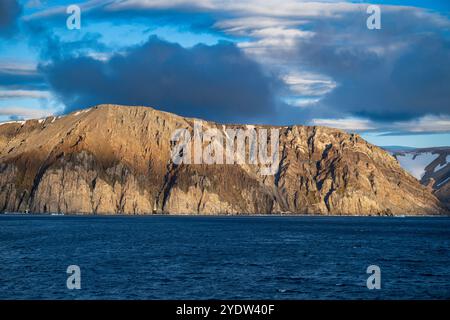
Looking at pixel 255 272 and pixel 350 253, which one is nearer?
pixel 255 272

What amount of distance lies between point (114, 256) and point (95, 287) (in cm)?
2881

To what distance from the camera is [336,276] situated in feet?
220

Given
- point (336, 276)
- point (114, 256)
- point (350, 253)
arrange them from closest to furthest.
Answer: point (336, 276) → point (114, 256) → point (350, 253)

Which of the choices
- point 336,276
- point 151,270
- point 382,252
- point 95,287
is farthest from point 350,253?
point 95,287

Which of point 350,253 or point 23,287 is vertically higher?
point 350,253

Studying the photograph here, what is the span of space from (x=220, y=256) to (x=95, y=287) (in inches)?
1265

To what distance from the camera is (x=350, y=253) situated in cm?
9469

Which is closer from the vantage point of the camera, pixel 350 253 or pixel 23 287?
pixel 23 287

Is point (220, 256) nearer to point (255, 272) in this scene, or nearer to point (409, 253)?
point (255, 272)
